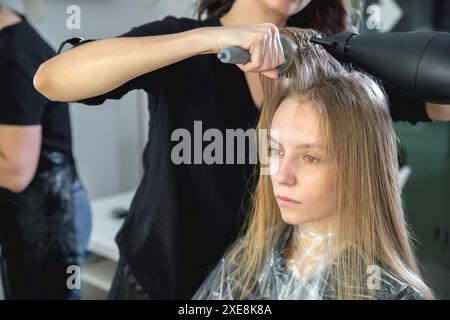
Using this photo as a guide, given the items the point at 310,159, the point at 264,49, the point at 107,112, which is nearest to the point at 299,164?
the point at 310,159

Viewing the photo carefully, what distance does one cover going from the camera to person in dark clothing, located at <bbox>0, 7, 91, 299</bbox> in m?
0.83

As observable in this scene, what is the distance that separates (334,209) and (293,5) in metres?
0.27

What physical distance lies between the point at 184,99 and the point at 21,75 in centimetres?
28

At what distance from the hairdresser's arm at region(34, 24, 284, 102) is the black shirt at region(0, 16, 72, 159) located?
183mm

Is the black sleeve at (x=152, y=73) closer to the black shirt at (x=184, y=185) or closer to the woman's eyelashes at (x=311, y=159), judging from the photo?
the black shirt at (x=184, y=185)

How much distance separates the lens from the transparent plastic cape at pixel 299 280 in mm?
696

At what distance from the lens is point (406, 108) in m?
0.72

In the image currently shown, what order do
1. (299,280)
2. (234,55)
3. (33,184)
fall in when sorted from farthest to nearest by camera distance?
(33,184) < (299,280) < (234,55)

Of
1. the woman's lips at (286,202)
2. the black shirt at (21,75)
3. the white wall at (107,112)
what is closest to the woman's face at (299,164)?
the woman's lips at (286,202)

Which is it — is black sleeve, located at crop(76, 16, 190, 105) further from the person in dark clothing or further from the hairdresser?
the person in dark clothing

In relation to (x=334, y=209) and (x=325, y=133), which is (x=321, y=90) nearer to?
(x=325, y=133)

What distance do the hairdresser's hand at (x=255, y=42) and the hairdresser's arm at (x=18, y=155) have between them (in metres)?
0.44

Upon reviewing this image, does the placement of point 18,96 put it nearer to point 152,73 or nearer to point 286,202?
point 152,73
